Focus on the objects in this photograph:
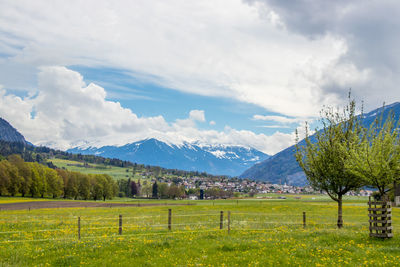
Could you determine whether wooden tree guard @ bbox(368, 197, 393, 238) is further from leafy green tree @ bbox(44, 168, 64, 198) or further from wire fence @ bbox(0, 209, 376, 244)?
leafy green tree @ bbox(44, 168, 64, 198)

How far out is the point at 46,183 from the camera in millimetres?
146000

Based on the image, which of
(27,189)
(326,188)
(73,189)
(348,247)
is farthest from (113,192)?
(348,247)

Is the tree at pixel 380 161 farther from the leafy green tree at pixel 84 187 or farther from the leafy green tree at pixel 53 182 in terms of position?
the leafy green tree at pixel 84 187

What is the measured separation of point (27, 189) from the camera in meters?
140

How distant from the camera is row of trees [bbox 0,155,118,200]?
136 m

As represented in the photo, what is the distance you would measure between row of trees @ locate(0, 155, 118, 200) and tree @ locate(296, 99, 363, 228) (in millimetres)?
131254

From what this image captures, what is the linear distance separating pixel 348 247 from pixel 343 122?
19.9m

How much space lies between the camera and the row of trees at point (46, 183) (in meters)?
136

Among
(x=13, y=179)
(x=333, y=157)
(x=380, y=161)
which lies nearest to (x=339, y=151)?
(x=333, y=157)

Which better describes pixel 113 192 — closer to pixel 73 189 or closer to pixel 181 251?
pixel 73 189

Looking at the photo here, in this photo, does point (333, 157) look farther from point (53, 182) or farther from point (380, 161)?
Answer: point (53, 182)

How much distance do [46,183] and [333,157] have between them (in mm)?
141119

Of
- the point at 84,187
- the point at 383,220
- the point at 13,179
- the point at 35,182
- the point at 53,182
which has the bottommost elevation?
the point at 84,187

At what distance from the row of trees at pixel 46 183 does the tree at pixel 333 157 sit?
13125cm
